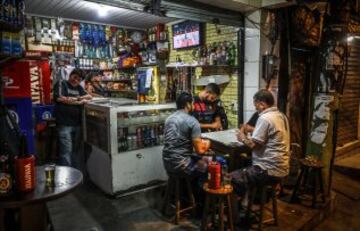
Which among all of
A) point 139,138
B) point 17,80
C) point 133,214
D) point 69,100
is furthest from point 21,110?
point 133,214

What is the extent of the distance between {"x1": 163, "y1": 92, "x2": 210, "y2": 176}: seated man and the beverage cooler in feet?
3.29

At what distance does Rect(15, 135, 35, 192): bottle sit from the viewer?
6.18ft

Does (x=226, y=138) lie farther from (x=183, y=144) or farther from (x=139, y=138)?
(x=139, y=138)

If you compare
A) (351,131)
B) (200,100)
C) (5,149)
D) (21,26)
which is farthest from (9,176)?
(351,131)

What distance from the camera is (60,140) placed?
504cm

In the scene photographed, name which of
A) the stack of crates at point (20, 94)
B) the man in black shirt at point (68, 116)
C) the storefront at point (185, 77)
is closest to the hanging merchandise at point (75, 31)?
the storefront at point (185, 77)

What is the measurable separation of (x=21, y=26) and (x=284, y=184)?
4521mm

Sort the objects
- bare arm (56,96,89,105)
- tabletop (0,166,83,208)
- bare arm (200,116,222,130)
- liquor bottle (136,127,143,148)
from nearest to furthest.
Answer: tabletop (0,166,83,208) < liquor bottle (136,127,143,148) < bare arm (56,96,89,105) < bare arm (200,116,222,130)

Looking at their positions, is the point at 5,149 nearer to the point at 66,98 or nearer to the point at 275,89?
the point at 66,98

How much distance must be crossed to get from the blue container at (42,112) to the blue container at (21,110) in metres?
1.78

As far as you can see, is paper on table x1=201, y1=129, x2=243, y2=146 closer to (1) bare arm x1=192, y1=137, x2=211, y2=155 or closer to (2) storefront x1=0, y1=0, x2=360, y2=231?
(2) storefront x1=0, y1=0, x2=360, y2=231

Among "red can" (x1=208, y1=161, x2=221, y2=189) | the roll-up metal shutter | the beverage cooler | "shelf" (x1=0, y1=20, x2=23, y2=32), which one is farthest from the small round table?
the roll-up metal shutter

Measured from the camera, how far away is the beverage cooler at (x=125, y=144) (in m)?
4.46

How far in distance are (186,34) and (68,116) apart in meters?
3.13
